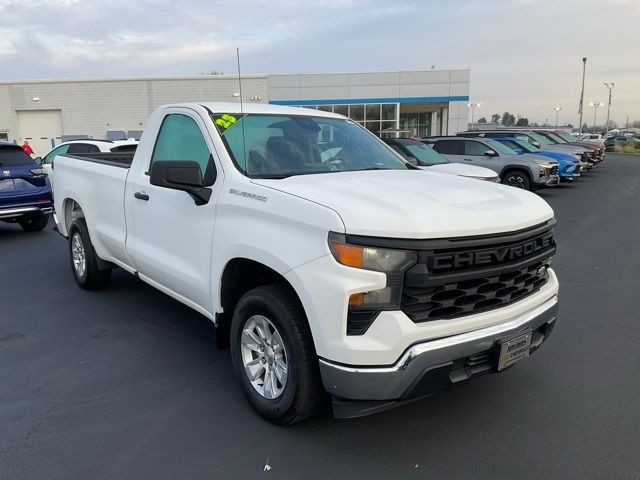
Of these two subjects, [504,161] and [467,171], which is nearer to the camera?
[467,171]

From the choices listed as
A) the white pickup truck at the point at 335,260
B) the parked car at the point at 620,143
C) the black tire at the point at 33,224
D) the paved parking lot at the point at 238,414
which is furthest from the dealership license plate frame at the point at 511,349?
the parked car at the point at 620,143

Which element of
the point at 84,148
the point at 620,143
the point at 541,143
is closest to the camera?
the point at 84,148

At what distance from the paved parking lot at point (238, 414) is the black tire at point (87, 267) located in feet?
1.72

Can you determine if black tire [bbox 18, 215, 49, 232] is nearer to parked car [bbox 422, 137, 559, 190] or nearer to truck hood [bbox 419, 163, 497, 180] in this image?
truck hood [bbox 419, 163, 497, 180]

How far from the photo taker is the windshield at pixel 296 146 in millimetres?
3734

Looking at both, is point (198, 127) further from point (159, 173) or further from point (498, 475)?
point (498, 475)

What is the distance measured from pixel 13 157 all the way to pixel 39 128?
39069 millimetres

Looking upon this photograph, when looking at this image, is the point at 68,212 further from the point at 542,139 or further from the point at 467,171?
the point at 542,139

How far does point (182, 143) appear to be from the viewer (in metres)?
4.27

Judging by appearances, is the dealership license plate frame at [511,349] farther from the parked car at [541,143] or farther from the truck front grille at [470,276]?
the parked car at [541,143]

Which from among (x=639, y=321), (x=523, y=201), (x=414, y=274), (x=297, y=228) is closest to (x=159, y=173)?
(x=297, y=228)

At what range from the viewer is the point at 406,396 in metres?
2.71

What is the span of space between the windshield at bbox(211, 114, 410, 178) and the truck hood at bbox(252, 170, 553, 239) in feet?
0.91

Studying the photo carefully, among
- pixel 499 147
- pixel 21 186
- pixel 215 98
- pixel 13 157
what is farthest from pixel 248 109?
pixel 215 98
